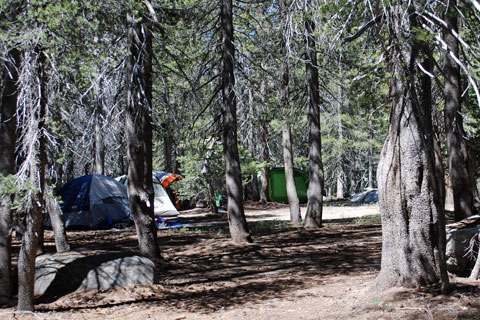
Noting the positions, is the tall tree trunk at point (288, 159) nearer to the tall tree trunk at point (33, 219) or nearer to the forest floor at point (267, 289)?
the forest floor at point (267, 289)

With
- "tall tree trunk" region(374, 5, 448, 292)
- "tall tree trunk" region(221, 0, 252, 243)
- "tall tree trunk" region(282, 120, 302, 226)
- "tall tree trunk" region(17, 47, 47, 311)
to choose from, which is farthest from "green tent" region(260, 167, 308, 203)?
"tall tree trunk" region(374, 5, 448, 292)

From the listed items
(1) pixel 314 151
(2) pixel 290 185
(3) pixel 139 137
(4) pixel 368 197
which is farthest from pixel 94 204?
(4) pixel 368 197

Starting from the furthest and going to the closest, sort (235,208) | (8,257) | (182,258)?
(235,208)
(182,258)
(8,257)

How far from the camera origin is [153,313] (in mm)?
6066

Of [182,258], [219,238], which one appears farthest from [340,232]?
[182,258]

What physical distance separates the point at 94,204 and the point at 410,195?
13.1 m

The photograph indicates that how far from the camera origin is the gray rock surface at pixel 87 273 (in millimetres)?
7023

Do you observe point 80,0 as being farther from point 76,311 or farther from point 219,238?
point 219,238

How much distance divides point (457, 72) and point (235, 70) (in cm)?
526

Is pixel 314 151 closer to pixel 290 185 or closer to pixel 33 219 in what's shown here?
pixel 290 185

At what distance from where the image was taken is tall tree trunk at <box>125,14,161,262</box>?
8.83 metres

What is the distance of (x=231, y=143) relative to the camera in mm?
11211

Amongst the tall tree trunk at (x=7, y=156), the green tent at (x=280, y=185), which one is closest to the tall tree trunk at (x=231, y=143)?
the tall tree trunk at (x=7, y=156)

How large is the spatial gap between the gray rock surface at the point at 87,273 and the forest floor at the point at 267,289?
0.62ft
